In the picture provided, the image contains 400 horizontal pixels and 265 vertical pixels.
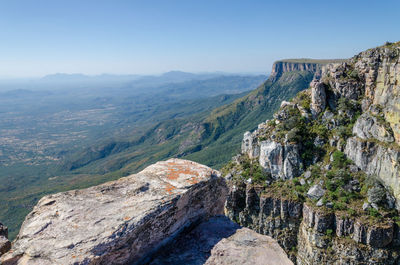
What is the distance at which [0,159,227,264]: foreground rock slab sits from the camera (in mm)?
5566

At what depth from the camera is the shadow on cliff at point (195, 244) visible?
647 centimetres

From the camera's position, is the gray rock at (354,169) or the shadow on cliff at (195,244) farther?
the gray rock at (354,169)

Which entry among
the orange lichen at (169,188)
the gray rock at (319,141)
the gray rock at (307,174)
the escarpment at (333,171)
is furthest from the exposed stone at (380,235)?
the orange lichen at (169,188)

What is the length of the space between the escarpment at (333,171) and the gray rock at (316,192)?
13cm

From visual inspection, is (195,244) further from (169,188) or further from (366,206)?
(366,206)

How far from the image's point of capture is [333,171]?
117 ft

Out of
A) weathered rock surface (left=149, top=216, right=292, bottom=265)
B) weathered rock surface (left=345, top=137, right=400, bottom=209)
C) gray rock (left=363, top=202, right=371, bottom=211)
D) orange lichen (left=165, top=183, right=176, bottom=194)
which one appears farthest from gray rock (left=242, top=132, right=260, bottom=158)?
orange lichen (left=165, top=183, right=176, bottom=194)

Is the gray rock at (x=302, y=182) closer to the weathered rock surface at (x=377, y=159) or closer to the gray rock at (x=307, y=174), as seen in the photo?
the gray rock at (x=307, y=174)

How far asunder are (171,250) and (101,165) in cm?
18516

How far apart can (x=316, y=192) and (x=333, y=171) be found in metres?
4.03

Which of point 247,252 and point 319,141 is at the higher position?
point 247,252

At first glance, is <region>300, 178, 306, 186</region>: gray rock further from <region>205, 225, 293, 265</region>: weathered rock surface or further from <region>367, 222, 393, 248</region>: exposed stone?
<region>205, 225, 293, 265</region>: weathered rock surface

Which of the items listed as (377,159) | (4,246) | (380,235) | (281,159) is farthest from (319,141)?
(4,246)

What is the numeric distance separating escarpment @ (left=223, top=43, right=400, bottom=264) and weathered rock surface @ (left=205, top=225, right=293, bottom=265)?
30.2 meters
